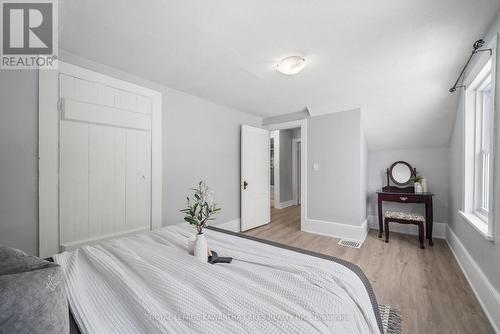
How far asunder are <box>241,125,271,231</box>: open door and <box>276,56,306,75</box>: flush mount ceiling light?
163 cm

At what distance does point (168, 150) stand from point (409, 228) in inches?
160

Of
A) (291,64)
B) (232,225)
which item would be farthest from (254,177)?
(291,64)

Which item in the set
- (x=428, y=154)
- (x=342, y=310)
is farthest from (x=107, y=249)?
(x=428, y=154)

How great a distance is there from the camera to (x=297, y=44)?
1.82 meters

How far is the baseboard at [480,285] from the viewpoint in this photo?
1447 mm

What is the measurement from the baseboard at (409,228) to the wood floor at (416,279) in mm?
182

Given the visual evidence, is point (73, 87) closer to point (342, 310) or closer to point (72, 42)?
point (72, 42)

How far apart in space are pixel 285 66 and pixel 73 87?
6.72ft

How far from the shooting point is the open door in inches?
144

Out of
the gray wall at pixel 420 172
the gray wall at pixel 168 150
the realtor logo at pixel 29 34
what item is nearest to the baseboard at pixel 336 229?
the gray wall at pixel 420 172

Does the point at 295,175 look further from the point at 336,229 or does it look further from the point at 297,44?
the point at 297,44

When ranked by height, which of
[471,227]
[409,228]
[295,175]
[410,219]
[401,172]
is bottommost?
[409,228]

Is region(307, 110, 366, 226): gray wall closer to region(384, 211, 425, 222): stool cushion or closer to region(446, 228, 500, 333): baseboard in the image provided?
region(384, 211, 425, 222): stool cushion

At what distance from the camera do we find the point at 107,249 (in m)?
1.36
